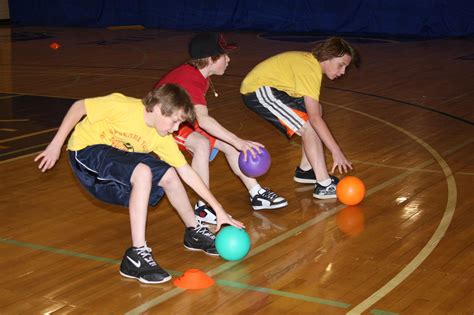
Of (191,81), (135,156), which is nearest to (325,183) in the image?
(191,81)

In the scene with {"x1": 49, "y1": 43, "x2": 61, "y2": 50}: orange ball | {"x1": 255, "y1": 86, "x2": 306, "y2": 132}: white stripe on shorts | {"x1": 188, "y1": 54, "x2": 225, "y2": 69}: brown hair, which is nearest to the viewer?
{"x1": 188, "y1": 54, "x2": 225, "y2": 69}: brown hair

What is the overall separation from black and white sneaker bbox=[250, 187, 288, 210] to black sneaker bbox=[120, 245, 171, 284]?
145cm

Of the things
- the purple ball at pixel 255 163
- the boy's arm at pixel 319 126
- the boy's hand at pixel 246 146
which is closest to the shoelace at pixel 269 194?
the purple ball at pixel 255 163

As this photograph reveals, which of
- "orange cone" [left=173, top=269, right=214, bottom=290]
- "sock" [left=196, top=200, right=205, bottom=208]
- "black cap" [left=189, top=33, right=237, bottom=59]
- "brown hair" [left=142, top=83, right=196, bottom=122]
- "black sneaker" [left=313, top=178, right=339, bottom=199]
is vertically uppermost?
"black cap" [left=189, top=33, right=237, bottom=59]

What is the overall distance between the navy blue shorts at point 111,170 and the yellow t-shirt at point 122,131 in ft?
0.14

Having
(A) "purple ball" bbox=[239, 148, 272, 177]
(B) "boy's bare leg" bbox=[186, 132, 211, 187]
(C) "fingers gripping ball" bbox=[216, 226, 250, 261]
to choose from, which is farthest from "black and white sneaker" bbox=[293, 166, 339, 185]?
(C) "fingers gripping ball" bbox=[216, 226, 250, 261]

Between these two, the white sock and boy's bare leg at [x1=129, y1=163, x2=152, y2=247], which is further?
the white sock

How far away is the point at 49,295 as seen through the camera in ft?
14.0

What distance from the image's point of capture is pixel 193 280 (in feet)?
14.3

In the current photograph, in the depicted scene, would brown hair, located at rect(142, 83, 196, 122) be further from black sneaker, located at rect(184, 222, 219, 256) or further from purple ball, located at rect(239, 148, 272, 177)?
purple ball, located at rect(239, 148, 272, 177)

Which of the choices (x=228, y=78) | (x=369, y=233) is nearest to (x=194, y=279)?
(x=369, y=233)

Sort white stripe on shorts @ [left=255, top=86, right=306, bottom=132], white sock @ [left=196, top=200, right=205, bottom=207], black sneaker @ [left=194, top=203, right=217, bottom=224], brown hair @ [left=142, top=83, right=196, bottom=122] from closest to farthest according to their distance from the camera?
brown hair @ [left=142, top=83, right=196, bottom=122], black sneaker @ [left=194, top=203, right=217, bottom=224], white sock @ [left=196, top=200, right=205, bottom=207], white stripe on shorts @ [left=255, top=86, right=306, bottom=132]

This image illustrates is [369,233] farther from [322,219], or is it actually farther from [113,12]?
[113,12]

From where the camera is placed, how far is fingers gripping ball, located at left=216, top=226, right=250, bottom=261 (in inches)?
184
